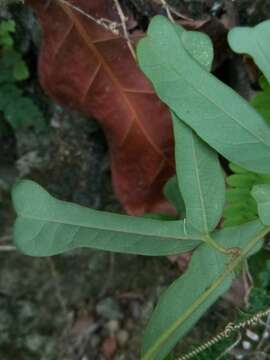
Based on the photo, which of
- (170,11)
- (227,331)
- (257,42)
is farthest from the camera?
(170,11)

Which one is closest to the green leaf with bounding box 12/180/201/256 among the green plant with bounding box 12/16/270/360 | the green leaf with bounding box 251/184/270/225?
the green plant with bounding box 12/16/270/360

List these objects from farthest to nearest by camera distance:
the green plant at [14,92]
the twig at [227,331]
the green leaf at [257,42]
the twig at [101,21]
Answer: the green plant at [14,92] → the twig at [101,21] → the twig at [227,331] → the green leaf at [257,42]

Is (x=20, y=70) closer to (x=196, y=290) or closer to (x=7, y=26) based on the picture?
(x=7, y=26)

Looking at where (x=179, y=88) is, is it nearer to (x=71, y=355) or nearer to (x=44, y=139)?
(x=44, y=139)

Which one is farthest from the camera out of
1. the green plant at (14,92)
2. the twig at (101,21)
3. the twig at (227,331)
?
the green plant at (14,92)

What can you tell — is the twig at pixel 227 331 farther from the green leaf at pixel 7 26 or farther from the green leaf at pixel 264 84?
the green leaf at pixel 7 26

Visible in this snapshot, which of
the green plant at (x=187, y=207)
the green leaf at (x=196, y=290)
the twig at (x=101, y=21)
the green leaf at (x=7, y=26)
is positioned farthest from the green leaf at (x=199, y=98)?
the green leaf at (x=7, y=26)

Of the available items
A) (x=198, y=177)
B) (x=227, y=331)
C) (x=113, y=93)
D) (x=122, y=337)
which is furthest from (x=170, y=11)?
(x=122, y=337)

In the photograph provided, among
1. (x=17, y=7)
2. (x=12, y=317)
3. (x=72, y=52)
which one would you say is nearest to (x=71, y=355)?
(x=12, y=317)
